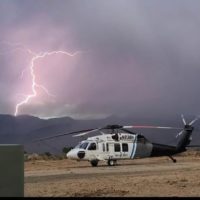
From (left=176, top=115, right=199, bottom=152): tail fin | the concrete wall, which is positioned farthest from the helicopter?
the concrete wall

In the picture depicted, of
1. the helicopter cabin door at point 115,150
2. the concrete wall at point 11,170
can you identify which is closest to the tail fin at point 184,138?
the helicopter cabin door at point 115,150

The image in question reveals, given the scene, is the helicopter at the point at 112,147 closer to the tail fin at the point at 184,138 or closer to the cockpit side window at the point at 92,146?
the cockpit side window at the point at 92,146

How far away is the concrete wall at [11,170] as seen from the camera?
12633mm

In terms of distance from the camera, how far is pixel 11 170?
41.8ft

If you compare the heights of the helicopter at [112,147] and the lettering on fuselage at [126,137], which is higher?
the lettering on fuselage at [126,137]

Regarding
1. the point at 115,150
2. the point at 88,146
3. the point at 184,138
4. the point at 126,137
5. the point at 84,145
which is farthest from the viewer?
the point at 184,138

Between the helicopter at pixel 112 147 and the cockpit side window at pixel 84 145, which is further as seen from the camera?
the cockpit side window at pixel 84 145

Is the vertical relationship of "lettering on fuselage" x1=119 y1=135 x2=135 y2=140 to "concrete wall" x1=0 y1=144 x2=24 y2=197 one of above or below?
above

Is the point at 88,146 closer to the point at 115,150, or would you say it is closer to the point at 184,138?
the point at 115,150

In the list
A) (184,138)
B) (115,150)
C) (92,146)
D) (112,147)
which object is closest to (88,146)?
(92,146)

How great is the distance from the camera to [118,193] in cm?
1902

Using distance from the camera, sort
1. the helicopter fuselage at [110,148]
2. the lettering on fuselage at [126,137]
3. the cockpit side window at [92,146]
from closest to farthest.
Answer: the helicopter fuselage at [110,148] → the cockpit side window at [92,146] → the lettering on fuselage at [126,137]

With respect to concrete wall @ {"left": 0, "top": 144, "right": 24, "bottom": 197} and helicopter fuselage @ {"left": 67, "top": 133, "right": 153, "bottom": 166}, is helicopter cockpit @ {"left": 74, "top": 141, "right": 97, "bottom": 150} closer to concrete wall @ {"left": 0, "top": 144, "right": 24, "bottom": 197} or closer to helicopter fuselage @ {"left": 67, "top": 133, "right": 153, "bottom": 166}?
helicopter fuselage @ {"left": 67, "top": 133, "right": 153, "bottom": 166}

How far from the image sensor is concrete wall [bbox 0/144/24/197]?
1263cm
